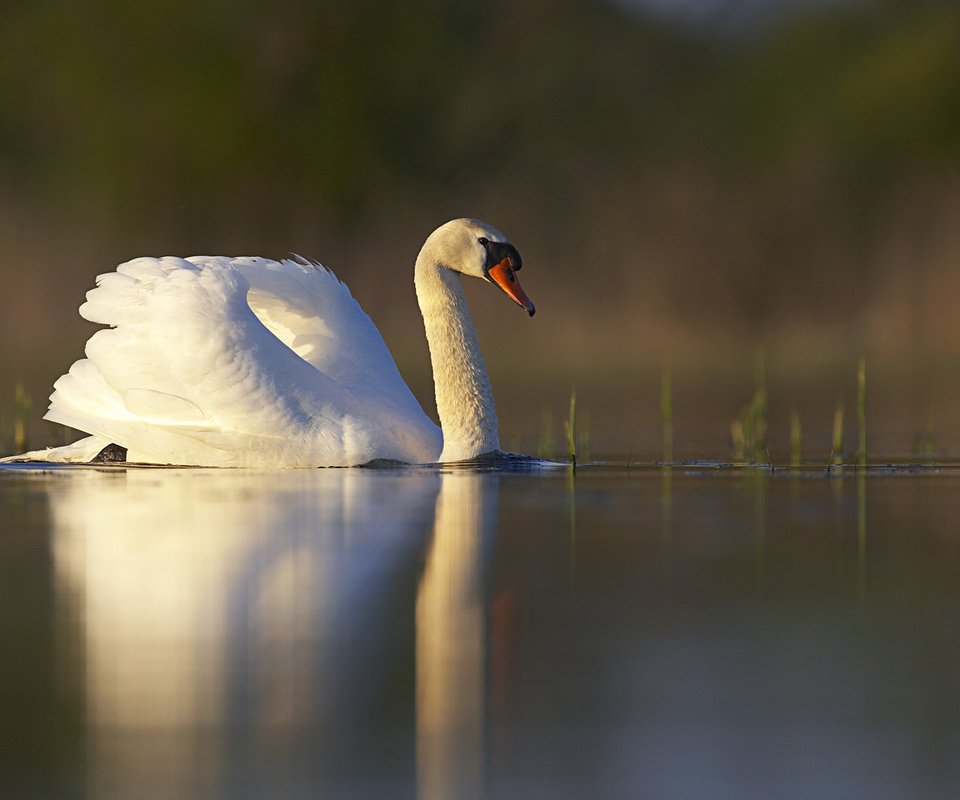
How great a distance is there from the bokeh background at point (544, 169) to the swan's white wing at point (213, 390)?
257 inches

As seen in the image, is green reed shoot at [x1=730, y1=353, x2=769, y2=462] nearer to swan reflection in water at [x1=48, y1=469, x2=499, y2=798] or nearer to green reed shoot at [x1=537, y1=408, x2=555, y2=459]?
green reed shoot at [x1=537, y1=408, x2=555, y2=459]

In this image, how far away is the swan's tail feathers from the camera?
8594mm

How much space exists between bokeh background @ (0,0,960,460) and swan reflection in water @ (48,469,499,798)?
8.50 m

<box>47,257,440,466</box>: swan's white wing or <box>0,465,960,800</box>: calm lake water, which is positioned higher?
<box>47,257,440,466</box>: swan's white wing

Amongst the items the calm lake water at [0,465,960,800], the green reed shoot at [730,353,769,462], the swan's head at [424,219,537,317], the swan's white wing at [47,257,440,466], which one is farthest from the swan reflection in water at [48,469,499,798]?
the green reed shoot at [730,353,769,462]

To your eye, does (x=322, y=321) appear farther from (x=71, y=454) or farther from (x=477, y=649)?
(x=477, y=649)

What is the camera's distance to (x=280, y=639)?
4242 mm

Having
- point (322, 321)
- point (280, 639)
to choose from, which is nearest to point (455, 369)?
point (322, 321)

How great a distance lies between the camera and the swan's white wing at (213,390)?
7.91 m

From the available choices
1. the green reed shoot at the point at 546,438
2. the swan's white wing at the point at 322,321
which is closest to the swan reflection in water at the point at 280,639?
the swan's white wing at the point at 322,321

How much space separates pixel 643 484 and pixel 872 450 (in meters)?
1.94

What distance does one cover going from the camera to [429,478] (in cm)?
768

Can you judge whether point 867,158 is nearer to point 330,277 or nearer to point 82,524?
point 330,277

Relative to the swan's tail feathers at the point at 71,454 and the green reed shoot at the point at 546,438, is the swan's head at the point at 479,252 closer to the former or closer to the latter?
the green reed shoot at the point at 546,438
